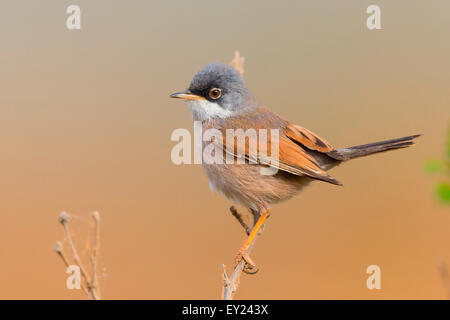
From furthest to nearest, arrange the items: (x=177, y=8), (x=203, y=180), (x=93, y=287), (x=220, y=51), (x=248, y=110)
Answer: (x=177, y=8)
(x=220, y=51)
(x=203, y=180)
(x=248, y=110)
(x=93, y=287)

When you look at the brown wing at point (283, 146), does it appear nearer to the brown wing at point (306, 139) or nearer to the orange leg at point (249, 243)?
the brown wing at point (306, 139)

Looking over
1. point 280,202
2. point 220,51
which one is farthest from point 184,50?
point 280,202

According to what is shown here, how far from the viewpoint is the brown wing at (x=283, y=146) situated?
324cm

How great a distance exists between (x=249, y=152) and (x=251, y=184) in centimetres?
22

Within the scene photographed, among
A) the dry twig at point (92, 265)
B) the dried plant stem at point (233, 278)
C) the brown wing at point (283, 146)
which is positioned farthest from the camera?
the brown wing at point (283, 146)

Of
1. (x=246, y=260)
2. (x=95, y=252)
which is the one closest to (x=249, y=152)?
(x=246, y=260)

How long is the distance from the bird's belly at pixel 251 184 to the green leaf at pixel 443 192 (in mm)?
2204

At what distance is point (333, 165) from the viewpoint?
3.62 metres

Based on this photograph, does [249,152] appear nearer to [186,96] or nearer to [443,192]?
[186,96]

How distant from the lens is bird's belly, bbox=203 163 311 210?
331 cm

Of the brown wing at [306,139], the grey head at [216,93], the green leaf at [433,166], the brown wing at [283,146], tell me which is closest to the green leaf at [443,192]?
the green leaf at [433,166]

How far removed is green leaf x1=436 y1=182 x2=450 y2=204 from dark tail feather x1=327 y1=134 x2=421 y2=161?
7.80 feet

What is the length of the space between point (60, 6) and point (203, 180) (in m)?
3.16

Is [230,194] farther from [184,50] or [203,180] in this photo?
[184,50]
